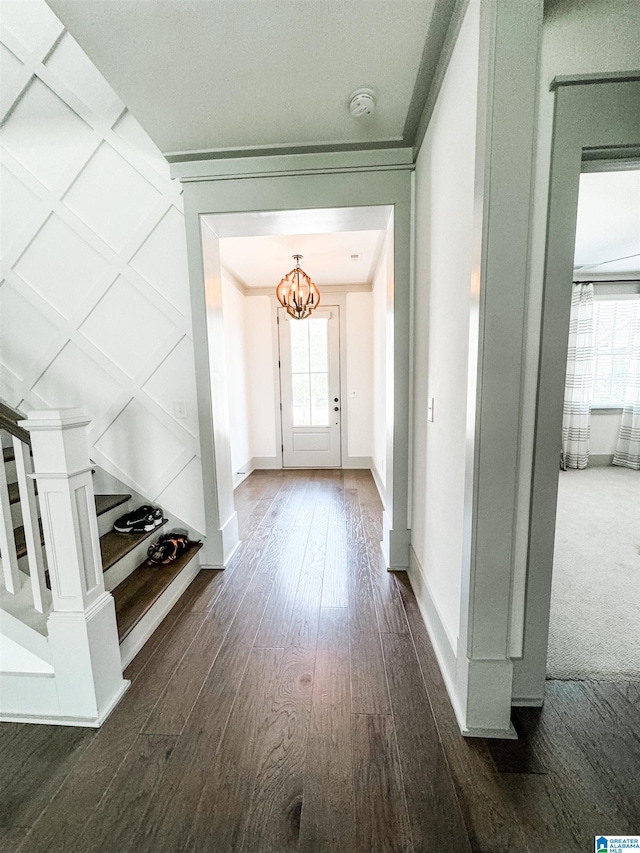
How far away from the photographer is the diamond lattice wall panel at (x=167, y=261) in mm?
2195

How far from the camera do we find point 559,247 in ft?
3.67

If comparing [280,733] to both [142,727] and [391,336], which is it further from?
[391,336]

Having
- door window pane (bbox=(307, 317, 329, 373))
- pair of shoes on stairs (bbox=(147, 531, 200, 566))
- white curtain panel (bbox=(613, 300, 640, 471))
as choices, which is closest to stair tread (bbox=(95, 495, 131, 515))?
pair of shoes on stairs (bbox=(147, 531, 200, 566))

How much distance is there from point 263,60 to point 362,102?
472 mm

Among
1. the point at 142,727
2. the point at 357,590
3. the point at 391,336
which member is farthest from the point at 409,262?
the point at 142,727

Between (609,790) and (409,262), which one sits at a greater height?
(409,262)

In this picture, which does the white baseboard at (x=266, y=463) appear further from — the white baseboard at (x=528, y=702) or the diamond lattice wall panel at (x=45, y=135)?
the white baseboard at (x=528, y=702)

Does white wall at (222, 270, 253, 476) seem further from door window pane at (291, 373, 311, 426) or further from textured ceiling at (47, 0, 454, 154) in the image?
textured ceiling at (47, 0, 454, 154)

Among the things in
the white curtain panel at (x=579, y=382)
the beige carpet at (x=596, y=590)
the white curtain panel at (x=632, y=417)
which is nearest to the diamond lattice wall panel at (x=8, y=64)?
the beige carpet at (x=596, y=590)

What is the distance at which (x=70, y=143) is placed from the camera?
6.93 ft

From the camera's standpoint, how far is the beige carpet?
1.57 meters

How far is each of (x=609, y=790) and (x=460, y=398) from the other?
1.31 meters

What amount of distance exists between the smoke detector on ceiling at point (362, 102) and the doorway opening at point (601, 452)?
3.38ft

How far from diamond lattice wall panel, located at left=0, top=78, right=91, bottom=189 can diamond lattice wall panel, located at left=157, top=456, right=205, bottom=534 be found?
1967mm
